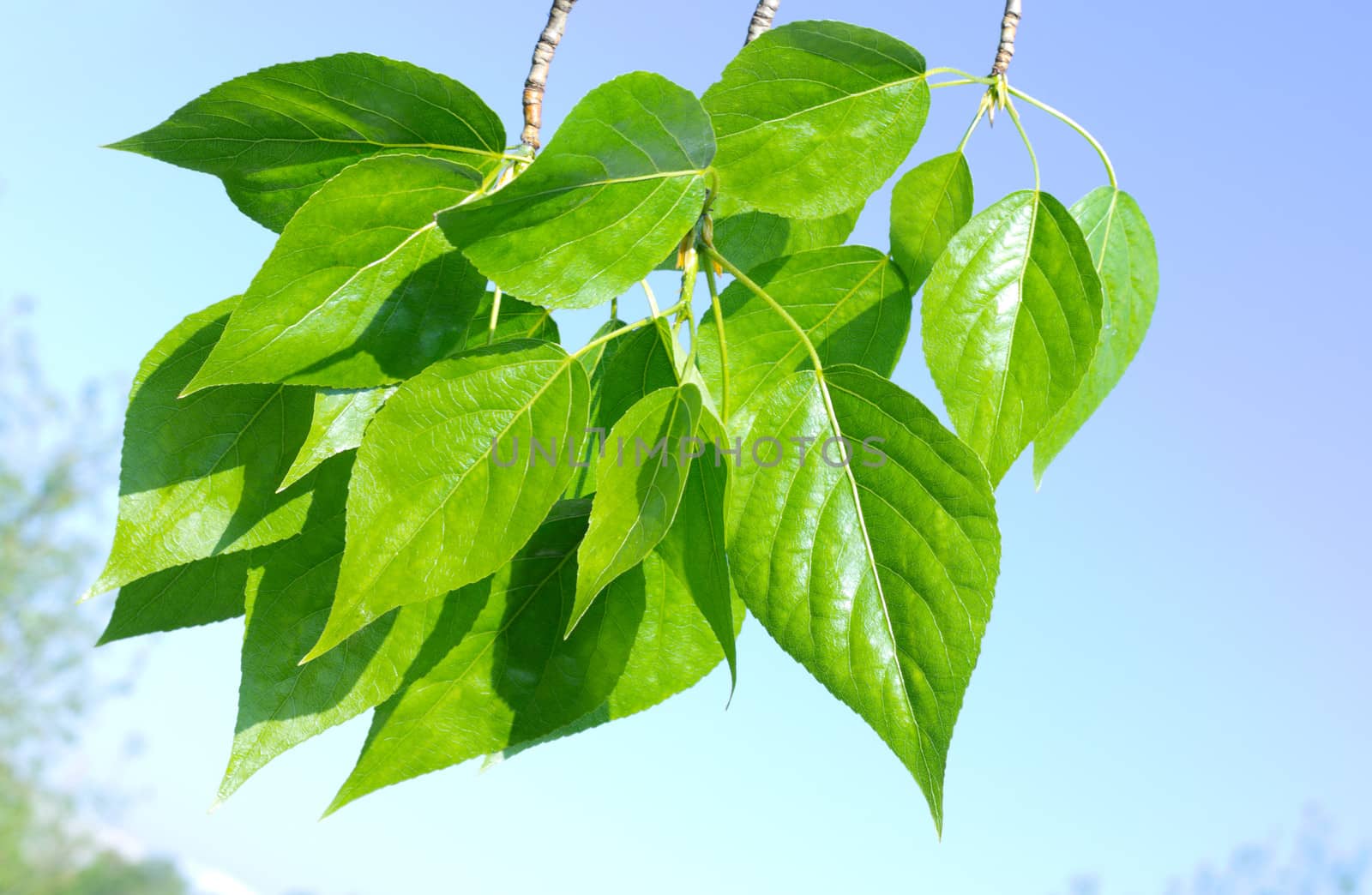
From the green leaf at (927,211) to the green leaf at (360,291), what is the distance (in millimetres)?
173

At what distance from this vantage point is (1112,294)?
473 millimetres

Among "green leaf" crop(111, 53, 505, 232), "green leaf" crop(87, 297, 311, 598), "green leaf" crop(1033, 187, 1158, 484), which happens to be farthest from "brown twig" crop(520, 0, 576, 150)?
"green leaf" crop(1033, 187, 1158, 484)

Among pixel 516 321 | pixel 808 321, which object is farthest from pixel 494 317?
pixel 808 321

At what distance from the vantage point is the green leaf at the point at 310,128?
350 mm

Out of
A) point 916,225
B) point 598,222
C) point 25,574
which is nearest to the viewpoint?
point 598,222

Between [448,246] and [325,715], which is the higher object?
[448,246]

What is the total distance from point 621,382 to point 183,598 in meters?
Answer: 0.20

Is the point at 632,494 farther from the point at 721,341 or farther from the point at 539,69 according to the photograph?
the point at 539,69

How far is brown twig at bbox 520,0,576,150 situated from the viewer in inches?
15.4

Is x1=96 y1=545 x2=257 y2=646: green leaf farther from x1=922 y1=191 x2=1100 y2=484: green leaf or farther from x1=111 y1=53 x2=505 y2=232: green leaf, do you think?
x1=922 y1=191 x2=1100 y2=484: green leaf

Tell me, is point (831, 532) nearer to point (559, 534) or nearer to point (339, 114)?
point (559, 534)

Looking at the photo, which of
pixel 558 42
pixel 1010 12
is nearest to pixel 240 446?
pixel 558 42

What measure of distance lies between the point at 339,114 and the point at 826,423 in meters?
Result: 0.21

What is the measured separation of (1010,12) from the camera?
17.0 inches
